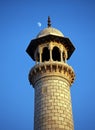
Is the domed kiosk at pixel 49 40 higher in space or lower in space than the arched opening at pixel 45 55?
higher

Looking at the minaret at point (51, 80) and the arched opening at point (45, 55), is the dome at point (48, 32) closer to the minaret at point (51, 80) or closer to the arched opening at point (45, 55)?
the minaret at point (51, 80)

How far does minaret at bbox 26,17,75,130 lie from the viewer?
63.2 ft

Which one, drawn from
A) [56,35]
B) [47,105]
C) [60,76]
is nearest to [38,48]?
[56,35]

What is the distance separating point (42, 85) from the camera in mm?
20922

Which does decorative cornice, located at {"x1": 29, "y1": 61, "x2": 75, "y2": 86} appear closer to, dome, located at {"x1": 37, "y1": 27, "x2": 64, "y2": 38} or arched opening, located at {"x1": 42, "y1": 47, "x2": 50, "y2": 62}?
arched opening, located at {"x1": 42, "y1": 47, "x2": 50, "y2": 62}

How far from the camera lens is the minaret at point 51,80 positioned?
19.2m

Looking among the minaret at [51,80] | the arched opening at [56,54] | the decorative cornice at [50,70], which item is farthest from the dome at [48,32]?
the decorative cornice at [50,70]

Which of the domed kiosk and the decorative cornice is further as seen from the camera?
the domed kiosk

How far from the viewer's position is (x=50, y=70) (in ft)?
70.5

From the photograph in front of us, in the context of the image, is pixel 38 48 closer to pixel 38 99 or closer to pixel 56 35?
pixel 56 35

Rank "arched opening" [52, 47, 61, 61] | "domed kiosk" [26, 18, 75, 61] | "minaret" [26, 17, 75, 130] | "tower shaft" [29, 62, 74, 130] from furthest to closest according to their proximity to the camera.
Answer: "arched opening" [52, 47, 61, 61]
"domed kiosk" [26, 18, 75, 61]
"minaret" [26, 17, 75, 130]
"tower shaft" [29, 62, 74, 130]

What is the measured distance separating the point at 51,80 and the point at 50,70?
85 centimetres

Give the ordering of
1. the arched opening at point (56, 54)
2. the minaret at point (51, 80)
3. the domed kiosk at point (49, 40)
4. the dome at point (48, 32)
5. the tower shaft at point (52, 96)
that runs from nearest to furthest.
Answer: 1. the tower shaft at point (52, 96)
2. the minaret at point (51, 80)
3. the domed kiosk at point (49, 40)
4. the dome at point (48, 32)
5. the arched opening at point (56, 54)

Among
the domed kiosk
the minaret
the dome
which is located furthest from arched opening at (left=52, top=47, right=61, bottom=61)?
the dome
